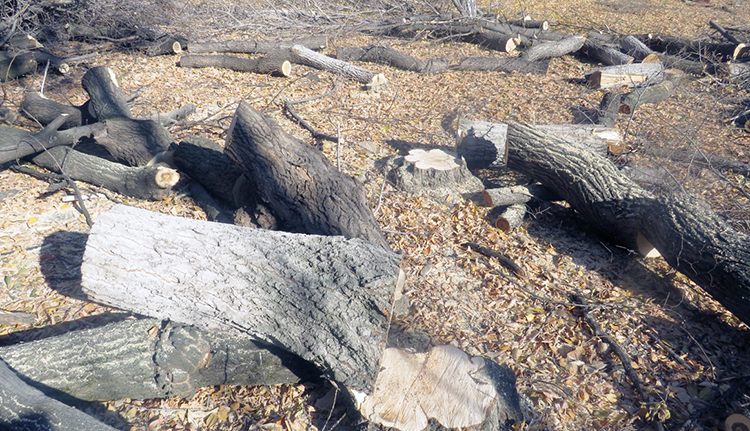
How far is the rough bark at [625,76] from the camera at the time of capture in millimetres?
8688

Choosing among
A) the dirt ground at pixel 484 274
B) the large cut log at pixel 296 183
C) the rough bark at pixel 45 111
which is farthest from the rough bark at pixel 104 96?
the large cut log at pixel 296 183

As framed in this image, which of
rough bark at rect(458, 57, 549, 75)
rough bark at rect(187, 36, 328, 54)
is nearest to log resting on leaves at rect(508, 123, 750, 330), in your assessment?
rough bark at rect(458, 57, 549, 75)

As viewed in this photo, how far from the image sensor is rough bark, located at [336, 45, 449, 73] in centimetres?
954

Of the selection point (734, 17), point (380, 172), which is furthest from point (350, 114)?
point (734, 17)

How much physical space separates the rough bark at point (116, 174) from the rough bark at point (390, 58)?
5.94 m

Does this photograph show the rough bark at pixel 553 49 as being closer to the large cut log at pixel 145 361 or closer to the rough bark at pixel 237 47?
the rough bark at pixel 237 47

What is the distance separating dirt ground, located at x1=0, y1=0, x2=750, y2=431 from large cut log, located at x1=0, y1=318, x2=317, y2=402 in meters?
0.15

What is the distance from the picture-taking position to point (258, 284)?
3.13 metres

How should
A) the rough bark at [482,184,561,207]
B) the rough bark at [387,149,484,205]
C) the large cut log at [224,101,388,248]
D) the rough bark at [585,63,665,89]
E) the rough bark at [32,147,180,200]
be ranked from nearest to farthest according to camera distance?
the large cut log at [224,101,388,248], the rough bark at [32,147,180,200], the rough bark at [482,184,561,207], the rough bark at [387,149,484,205], the rough bark at [585,63,665,89]

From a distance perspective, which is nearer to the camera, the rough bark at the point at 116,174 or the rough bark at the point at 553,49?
the rough bark at the point at 116,174

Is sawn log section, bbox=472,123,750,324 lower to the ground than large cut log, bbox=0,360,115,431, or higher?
lower

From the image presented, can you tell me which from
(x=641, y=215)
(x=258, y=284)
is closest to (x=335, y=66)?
(x=641, y=215)

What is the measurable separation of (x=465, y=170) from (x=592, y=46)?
284 inches

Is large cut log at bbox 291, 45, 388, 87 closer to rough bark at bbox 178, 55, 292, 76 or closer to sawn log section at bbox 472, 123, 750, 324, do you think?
rough bark at bbox 178, 55, 292, 76
